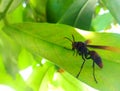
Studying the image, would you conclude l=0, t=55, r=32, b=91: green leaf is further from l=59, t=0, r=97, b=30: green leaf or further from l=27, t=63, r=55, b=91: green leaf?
l=59, t=0, r=97, b=30: green leaf

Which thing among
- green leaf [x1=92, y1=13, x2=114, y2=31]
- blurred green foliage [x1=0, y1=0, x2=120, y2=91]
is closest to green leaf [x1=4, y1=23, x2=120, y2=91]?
blurred green foliage [x1=0, y1=0, x2=120, y2=91]

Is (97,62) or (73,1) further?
(73,1)

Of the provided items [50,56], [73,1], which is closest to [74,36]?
[50,56]

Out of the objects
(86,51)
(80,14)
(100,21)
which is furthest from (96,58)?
(100,21)

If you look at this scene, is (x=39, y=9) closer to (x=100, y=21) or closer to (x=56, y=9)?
(x=56, y=9)

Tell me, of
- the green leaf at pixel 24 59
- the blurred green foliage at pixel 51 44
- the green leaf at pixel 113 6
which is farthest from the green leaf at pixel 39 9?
the green leaf at pixel 113 6

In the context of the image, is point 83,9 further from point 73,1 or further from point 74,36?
point 74,36
